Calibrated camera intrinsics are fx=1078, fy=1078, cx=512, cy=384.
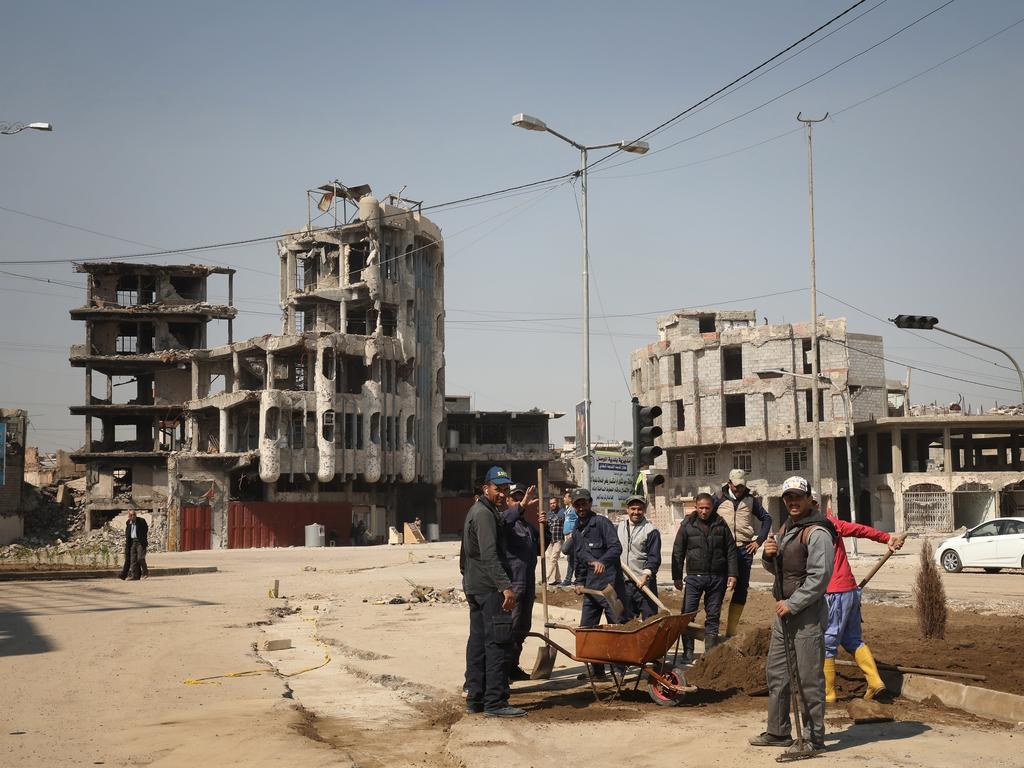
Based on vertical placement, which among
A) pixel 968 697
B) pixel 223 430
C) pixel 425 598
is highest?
pixel 223 430

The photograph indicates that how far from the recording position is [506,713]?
841 centimetres

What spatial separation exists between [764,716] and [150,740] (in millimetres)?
4556

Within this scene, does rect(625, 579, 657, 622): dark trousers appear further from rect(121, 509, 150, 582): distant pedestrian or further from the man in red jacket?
rect(121, 509, 150, 582): distant pedestrian

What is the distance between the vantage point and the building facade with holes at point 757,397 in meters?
61.8

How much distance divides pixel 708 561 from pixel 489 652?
301 cm

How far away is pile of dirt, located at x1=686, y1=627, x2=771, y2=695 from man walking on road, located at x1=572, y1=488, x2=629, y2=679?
38.8 inches

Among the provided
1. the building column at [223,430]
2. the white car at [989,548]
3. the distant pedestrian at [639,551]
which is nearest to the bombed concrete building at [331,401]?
the building column at [223,430]

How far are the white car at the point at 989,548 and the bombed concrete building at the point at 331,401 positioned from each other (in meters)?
37.6

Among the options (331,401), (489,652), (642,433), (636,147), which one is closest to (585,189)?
(636,147)

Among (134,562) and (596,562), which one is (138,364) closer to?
(134,562)

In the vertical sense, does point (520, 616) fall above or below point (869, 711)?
above

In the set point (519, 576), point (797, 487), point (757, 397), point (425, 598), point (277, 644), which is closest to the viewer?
point (797, 487)

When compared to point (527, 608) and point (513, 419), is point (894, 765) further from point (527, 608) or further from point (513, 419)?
point (513, 419)

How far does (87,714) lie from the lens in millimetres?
8602
